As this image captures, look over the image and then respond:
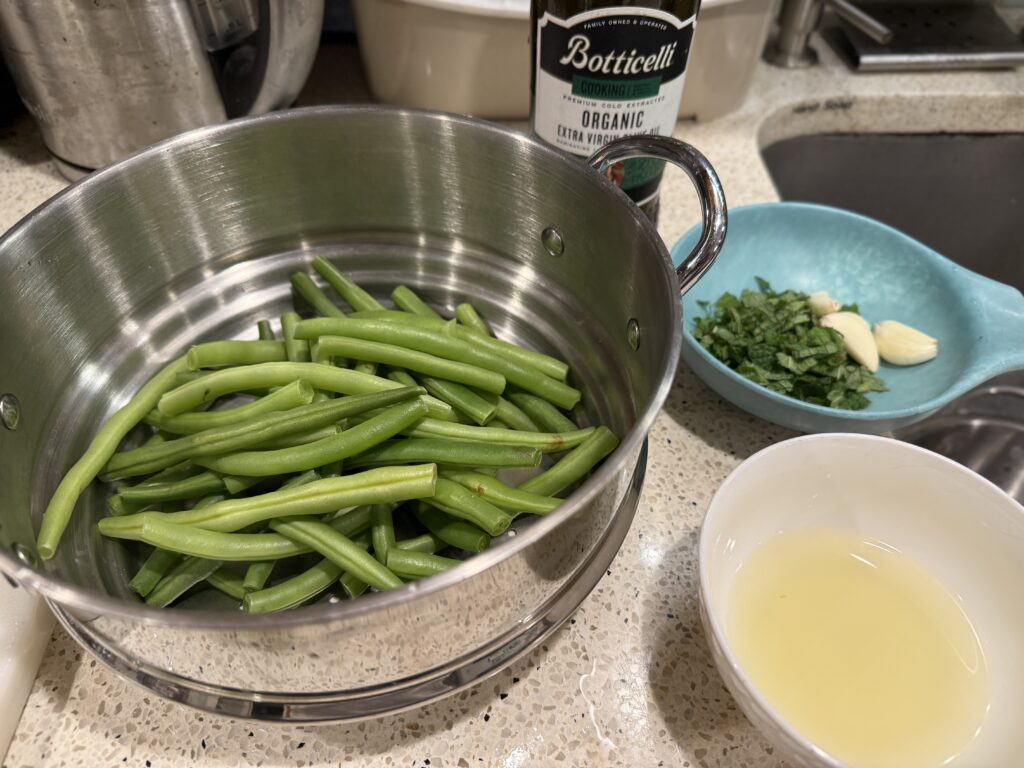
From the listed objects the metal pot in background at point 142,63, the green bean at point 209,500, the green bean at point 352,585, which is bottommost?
the green bean at point 209,500

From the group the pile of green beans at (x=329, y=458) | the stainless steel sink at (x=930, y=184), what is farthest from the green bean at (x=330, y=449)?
the stainless steel sink at (x=930, y=184)

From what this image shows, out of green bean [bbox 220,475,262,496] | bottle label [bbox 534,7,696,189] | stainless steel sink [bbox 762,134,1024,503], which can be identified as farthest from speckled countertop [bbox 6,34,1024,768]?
stainless steel sink [bbox 762,134,1024,503]

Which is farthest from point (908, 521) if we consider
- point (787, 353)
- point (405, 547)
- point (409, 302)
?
point (409, 302)

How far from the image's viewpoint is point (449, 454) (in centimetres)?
66

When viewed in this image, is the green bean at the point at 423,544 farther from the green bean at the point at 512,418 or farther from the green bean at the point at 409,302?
the green bean at the point at 409,302

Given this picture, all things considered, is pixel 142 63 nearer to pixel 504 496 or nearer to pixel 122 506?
pixel 122 506

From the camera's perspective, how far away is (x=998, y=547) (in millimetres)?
605

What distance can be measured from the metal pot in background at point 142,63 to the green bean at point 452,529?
65 centimetres

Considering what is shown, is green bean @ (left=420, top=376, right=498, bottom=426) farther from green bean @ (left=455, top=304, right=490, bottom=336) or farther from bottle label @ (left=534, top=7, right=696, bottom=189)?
bottle label @ (left=534, top=7, right=696, bottom=189)

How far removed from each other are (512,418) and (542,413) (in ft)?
0.11

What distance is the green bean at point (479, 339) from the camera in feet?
2.54

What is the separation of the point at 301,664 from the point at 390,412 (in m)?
0.24

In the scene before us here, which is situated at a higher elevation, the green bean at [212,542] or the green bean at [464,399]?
the green bean at [212,542]

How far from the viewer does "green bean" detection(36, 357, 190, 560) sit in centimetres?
63
